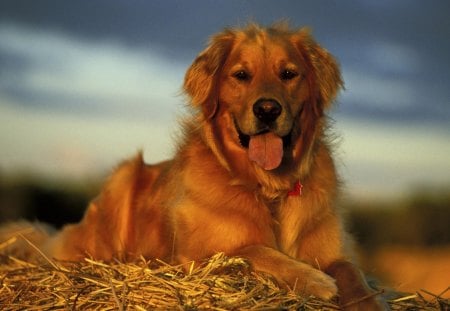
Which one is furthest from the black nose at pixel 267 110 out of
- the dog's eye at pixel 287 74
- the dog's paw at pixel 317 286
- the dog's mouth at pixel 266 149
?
the dog's paw at pixel 317 286

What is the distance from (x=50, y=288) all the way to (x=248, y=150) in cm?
176

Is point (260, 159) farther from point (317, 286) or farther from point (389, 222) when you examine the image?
point (389, 222)

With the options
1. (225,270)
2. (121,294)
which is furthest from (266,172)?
(121,294)

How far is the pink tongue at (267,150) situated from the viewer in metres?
4.97

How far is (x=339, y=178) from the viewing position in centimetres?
559

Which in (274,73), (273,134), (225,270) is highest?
(274,73)

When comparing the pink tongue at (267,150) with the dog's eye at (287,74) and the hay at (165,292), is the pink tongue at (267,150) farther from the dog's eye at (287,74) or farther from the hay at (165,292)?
the hay at (165,292)

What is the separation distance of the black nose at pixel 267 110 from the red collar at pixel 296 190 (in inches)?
27.7

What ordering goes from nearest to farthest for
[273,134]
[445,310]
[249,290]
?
1. [249,290]
2. [445,310]
3. [273,134]

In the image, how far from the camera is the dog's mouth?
4969 mm

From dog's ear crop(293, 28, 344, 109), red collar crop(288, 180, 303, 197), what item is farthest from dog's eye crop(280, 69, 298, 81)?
red collar crop(288, 180, 303, 197)

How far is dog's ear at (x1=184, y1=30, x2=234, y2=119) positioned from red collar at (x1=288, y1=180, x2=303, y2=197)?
867 mm

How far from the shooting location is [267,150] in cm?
501

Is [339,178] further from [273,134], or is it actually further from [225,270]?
[225,270]
